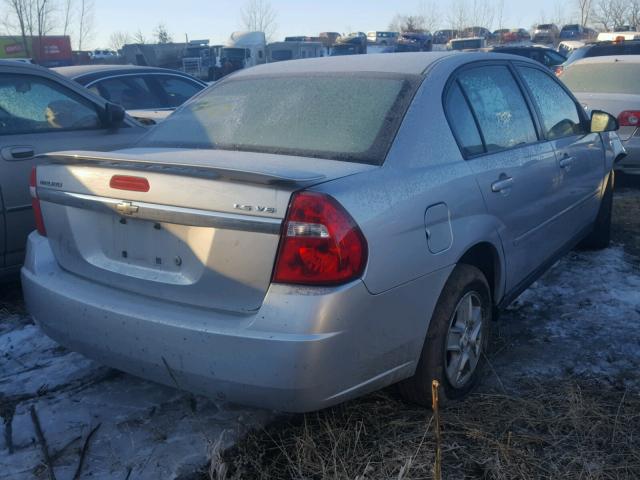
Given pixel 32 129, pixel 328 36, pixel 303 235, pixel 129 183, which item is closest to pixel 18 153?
pixel 32 129

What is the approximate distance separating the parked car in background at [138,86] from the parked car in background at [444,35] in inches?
1892

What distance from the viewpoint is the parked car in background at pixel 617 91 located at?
7.57 metres

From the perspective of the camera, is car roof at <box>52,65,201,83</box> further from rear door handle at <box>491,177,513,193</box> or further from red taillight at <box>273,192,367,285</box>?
red taillight at <box>273,192,367,285</box>

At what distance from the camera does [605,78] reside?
27.8 feet

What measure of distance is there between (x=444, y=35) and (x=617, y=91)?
164ft

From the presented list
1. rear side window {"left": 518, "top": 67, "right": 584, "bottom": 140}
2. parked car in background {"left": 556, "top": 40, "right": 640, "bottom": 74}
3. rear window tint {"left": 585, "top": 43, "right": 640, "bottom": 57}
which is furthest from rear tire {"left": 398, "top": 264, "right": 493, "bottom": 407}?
rear window tint {"left": 585, "top": 43, "right": 640, "bottom": 57}

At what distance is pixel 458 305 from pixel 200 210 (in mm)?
1241

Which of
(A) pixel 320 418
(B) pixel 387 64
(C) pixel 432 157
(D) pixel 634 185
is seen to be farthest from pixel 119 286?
(D) pixel 634 185

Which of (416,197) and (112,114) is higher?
(112,114)

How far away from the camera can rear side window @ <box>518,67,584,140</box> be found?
167 inches

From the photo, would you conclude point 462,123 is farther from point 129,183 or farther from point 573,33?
point 573,33

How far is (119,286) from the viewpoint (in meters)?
2.83

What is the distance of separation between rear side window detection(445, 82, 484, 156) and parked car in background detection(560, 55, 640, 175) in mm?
4881

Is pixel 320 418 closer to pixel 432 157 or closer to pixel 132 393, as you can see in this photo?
pixel 132 393
